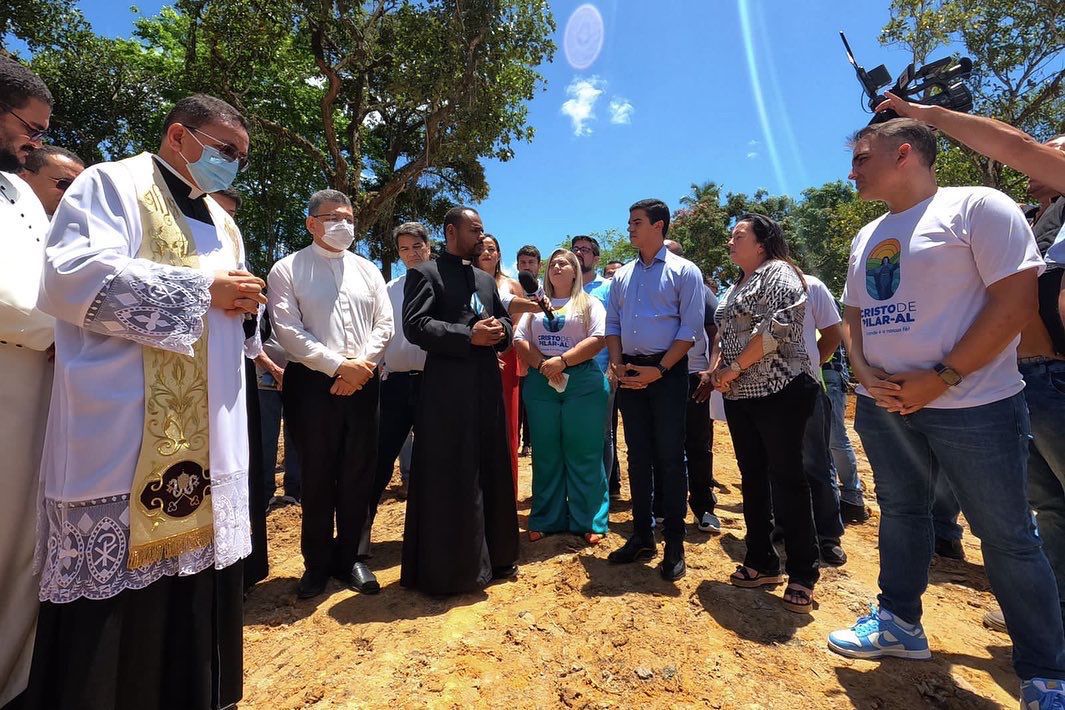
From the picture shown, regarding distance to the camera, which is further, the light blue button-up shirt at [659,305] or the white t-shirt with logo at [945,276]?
the light blue button-up shirt at [659,305]

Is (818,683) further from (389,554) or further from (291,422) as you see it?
(291,422)

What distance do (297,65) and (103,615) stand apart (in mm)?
15832

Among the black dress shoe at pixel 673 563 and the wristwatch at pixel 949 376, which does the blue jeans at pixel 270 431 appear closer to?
the black dress shoe at pixel 673 563

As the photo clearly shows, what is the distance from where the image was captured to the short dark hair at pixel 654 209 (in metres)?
3.62

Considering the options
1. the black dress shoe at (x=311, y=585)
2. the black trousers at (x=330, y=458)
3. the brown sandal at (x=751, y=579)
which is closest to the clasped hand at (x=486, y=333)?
the black trousers at (x=330, y=458)

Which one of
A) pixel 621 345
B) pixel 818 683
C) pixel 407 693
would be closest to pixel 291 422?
pixel 407 693

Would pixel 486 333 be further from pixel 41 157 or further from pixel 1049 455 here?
pixel 1049 455

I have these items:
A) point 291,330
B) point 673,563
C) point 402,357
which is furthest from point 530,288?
point 673,563

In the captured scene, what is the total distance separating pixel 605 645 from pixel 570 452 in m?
1.62

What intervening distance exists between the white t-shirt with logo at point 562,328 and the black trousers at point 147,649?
257 cm

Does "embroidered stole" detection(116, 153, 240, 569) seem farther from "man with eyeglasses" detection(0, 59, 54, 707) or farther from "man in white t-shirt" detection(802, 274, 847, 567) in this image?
"man in white t-shirt" detection(802, 274, 847, 567)

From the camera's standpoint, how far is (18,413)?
2041mm

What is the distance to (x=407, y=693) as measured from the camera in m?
2.28

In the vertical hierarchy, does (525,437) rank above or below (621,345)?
below
